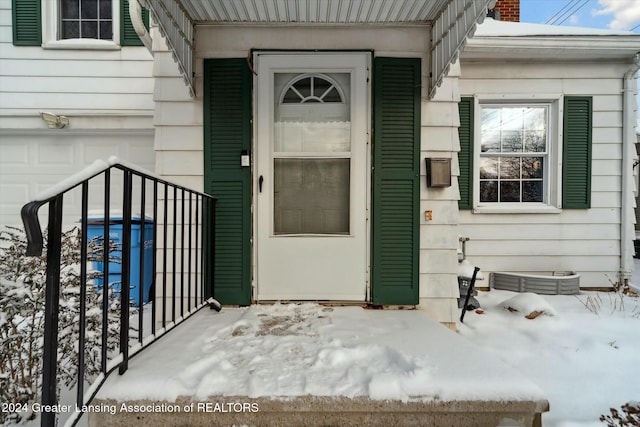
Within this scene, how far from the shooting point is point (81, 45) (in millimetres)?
3781

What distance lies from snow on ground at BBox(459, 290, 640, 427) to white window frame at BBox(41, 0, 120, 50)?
15.9 feet

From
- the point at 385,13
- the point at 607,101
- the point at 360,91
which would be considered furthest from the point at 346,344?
the point at 607,101

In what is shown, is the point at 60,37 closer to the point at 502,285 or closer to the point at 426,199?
the point at 426,199

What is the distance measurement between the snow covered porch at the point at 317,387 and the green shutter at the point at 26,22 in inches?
170

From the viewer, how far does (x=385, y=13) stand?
7.47 ft

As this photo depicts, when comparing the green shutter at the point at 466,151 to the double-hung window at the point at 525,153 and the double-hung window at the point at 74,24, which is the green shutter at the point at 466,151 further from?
the double-hung window at the point at 74,24

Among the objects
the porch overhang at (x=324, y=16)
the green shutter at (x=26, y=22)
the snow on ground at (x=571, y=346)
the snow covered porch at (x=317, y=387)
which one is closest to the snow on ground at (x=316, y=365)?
the snow covered porch at (x=317, y=387)

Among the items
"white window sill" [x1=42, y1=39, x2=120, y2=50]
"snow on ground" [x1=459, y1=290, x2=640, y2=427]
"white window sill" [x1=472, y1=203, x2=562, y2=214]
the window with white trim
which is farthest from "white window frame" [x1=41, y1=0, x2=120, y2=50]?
"snow on ground" [x1=459, y1=290, x2=640, y2=427]

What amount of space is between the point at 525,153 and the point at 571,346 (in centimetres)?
236

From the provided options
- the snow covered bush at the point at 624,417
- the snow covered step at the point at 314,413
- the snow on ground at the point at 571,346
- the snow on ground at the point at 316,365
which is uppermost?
the snow on ground at the point at 316,365

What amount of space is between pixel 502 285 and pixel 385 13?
120 inches

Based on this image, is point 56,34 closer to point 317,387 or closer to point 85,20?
point 85,20

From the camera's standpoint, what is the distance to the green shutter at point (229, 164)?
241cm

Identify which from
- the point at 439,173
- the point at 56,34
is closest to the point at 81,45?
the point at 56,34
